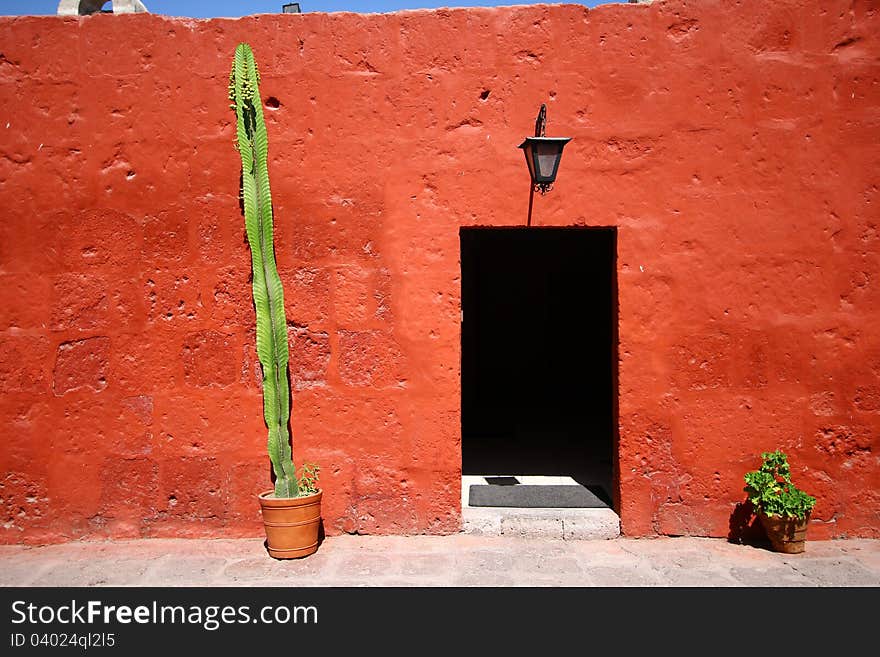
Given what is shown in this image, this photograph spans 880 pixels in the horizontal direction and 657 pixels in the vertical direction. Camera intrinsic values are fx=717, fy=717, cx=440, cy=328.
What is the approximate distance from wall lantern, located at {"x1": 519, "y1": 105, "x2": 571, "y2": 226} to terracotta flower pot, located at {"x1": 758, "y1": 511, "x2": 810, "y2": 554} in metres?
2.37

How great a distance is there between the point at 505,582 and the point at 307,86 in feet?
10.5

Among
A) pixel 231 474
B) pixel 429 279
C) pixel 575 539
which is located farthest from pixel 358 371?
pixel 575 539

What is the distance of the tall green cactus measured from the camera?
14.1 ft

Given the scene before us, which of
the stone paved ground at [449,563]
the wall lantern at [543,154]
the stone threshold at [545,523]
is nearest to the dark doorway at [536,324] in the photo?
the stone threshold at [545,523]

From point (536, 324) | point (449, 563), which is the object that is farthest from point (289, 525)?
point (536, 324)

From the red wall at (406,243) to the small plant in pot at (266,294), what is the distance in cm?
19

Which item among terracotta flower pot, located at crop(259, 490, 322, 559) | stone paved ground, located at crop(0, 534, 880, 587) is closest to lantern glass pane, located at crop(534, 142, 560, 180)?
stone paved ground, located at crop(0, 534, 880, 587)

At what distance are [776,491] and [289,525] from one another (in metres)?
2.85

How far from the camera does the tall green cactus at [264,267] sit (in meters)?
4.29

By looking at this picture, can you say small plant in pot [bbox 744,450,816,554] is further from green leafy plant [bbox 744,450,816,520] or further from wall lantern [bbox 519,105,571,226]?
wall lantern [bbox 519,105,571,226]

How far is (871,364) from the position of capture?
14.5 ft

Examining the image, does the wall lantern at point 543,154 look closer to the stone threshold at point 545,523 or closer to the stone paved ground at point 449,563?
the stone threshold at point 545,523

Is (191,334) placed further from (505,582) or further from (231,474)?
(505,582)
